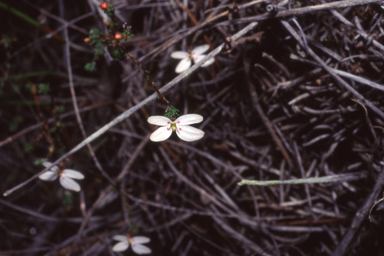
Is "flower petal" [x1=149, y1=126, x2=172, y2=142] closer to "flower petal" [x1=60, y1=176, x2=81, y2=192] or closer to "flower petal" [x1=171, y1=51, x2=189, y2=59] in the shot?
"flower petal" [x1=171, y1=51, x2=189, y2=59]

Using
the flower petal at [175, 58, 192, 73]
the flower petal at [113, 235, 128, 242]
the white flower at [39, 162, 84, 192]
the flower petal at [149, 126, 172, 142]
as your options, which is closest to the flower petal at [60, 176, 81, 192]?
the white flower at [39, 162, 84, 192]

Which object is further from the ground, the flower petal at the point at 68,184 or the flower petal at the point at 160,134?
the flower petal at the point at 68,184

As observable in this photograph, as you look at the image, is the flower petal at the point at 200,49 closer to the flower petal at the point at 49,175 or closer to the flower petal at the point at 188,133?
the flower petal at the point at 188,133

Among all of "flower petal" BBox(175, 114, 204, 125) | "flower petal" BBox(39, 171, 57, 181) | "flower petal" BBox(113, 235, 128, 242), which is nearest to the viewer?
"flower petal" BBox(175, 114, 204, 125)

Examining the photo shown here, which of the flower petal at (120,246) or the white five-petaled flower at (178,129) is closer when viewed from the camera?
the white five-petaled flower at (178,129)

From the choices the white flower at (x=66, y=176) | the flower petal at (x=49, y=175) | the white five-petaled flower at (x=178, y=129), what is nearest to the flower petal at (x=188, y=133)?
the white five-petaled flower at (x=178, y=129)

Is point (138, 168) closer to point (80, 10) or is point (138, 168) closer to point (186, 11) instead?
point (186, 11)

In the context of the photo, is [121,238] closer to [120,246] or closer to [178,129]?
[120,246]
